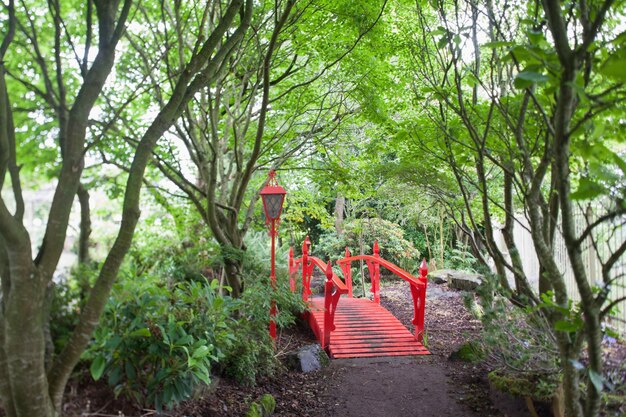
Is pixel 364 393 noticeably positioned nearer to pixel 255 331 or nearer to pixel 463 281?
pixel 255 331

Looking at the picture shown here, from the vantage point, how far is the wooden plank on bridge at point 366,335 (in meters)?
6.99

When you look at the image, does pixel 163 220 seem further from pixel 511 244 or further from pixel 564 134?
pixel 564 134

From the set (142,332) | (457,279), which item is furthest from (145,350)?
(457,279)

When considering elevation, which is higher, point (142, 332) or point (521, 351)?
point (142, 332)

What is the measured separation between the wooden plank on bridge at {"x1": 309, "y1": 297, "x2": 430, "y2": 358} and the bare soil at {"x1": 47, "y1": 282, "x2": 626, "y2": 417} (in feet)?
0.78

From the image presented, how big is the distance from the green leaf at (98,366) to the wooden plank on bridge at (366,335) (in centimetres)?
428

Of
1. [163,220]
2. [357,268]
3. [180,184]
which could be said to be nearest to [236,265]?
[180,184]

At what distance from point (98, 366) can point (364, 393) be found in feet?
10.9

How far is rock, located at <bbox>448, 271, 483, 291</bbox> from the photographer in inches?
438

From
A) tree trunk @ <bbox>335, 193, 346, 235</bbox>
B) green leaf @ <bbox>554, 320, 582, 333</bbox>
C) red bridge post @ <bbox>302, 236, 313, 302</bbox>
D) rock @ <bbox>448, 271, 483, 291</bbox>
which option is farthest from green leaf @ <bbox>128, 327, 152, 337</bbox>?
tree trunk @ <bbox>335, 193, 346, 235</bbox>

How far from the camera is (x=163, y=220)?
924cm

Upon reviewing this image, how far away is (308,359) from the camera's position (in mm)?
6422

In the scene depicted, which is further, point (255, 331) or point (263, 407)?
point (255, 331)

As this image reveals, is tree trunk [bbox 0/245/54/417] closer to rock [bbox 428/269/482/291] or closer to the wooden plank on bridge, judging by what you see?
the wooden plank on bridge
